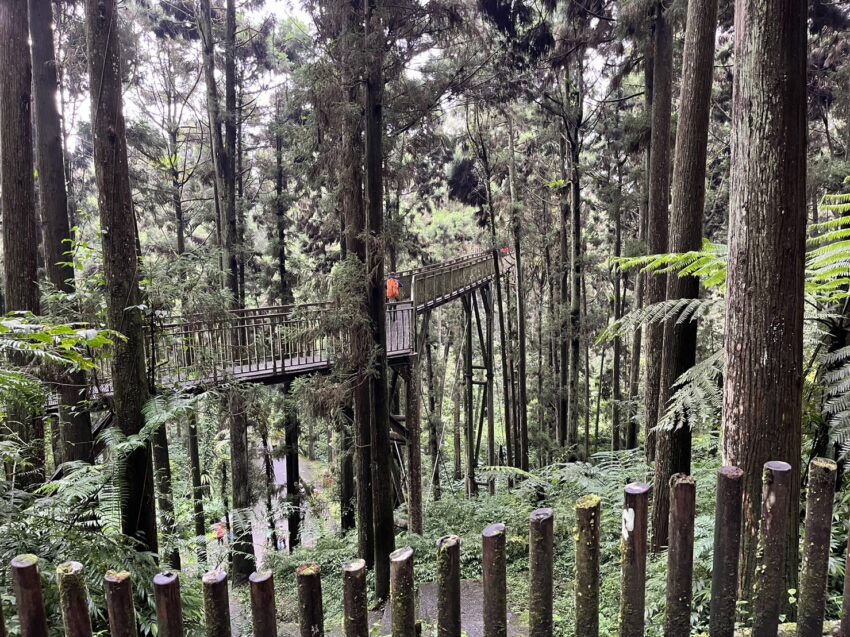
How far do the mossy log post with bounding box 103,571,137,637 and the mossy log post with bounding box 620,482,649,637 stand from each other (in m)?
1.46

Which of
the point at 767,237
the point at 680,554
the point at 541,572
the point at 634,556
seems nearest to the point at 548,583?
the point at 541,572

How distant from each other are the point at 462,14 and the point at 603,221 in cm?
1795

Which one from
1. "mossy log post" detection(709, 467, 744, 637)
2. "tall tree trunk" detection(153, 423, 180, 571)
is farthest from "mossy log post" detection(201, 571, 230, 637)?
"tall tree trunk" detection(153, 423, 180, 571)

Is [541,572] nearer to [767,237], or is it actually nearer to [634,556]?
[634,556]

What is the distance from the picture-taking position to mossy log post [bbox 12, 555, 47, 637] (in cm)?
147

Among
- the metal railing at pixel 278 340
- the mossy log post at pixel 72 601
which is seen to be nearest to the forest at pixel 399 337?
the mossy log post at pixel 72 601

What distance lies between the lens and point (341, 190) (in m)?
7.86

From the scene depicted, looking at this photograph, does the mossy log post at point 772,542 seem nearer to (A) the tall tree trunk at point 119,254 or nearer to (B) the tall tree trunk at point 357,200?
(A) the tall tree trunk at point 119,254

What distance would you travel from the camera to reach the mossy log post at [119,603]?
54.1 inches

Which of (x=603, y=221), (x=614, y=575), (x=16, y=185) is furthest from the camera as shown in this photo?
(x=603, y=221)

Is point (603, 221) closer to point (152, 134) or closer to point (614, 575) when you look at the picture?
point (152, 134)

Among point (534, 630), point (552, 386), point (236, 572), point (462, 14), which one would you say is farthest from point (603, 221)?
point (534, 630)

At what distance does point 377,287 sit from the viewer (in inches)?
307

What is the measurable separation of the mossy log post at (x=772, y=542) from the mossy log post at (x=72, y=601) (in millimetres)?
2105
